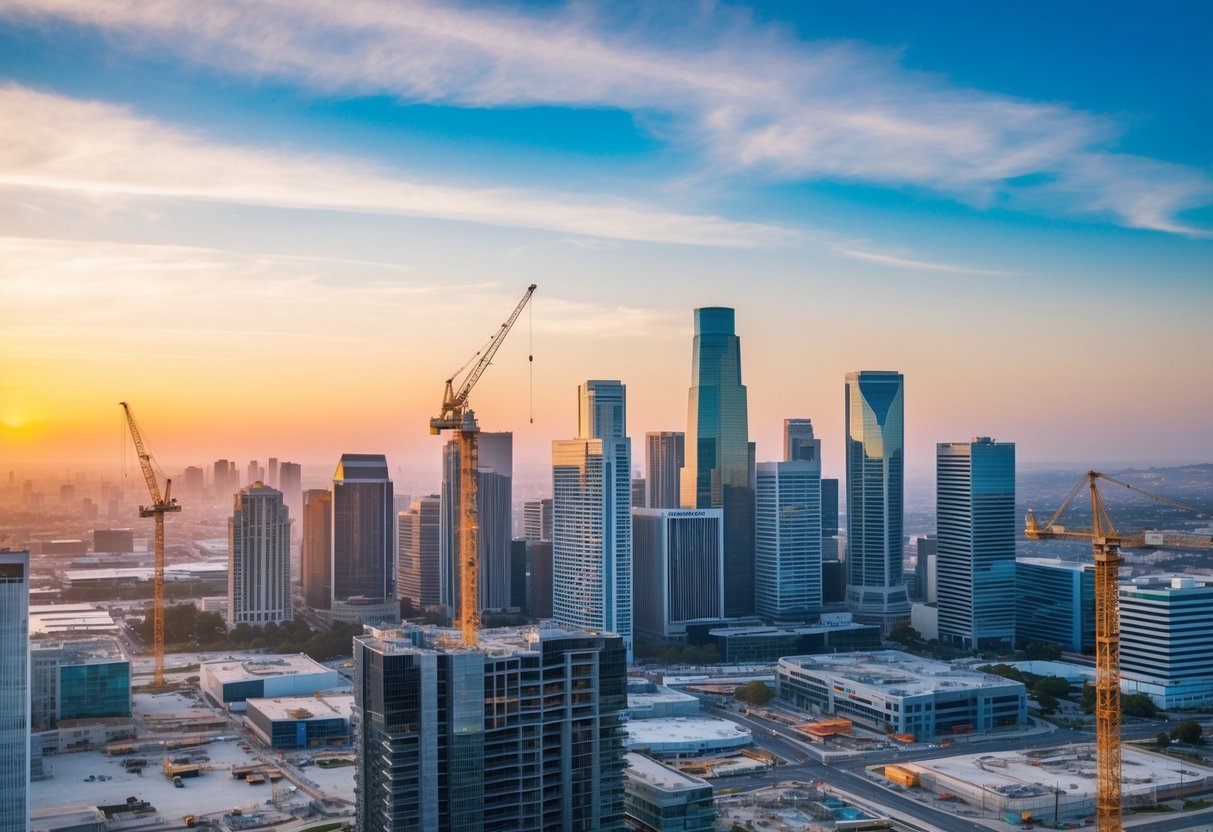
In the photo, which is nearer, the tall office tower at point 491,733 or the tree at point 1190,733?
the tall office tower at point 491,733

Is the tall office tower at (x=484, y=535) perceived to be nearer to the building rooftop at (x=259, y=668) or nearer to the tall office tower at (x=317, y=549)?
the tall office tower at (x=317, y=549)

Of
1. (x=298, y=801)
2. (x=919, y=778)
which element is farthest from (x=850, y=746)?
(x=298, y=801)

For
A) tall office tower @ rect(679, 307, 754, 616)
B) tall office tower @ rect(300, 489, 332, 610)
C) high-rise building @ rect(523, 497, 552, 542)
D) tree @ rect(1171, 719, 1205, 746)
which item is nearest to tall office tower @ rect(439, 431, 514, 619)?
high-rise building @ rect(523, 497, 552, 542)

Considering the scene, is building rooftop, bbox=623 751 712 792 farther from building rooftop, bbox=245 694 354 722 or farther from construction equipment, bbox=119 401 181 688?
construction equipment, bbox=119 401 181 688

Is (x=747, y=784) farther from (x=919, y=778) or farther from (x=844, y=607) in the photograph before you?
(x=844, y=607)

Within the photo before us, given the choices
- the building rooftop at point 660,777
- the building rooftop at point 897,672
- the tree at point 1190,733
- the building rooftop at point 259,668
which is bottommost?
the tree at point 1190,733

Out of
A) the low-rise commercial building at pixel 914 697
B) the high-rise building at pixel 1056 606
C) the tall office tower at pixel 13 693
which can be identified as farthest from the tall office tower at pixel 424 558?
the tall office tower at pixel 13 693

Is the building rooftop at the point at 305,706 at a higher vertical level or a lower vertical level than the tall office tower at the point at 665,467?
lower
